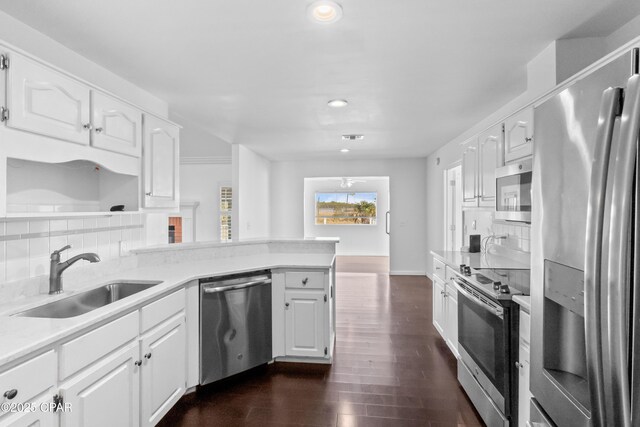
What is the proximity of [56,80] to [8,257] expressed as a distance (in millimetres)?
968

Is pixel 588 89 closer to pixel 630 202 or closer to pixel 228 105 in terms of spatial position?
pixel 630 202

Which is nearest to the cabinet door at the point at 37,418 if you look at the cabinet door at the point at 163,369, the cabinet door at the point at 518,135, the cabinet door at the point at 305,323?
the cabinet door at the point at 163,369

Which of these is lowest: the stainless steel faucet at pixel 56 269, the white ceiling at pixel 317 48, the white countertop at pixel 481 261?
the white countertop at pixel 481 261

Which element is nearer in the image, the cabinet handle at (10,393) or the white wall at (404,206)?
the cabinet handle at (10,393)

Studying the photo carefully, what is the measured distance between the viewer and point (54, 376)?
1.35 metres

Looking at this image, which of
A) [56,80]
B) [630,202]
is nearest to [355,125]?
[56,80]

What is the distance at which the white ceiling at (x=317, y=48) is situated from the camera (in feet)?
5.97

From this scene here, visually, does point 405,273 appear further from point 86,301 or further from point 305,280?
point 86,301

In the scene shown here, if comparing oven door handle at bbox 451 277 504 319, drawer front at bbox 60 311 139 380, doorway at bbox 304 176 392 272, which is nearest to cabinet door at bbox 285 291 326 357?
oven door handle at bbox 451 277 504 319

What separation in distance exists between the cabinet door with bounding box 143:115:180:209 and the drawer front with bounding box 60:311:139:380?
0.99 metres

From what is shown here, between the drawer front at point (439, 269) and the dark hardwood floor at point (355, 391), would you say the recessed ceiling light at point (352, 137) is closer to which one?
the drawer front at point (439, 269)

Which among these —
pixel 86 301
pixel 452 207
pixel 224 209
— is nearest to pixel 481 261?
pixel 452 207

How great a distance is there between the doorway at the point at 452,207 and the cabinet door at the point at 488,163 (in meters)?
2.57

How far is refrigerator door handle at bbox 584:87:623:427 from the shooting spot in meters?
0.73
